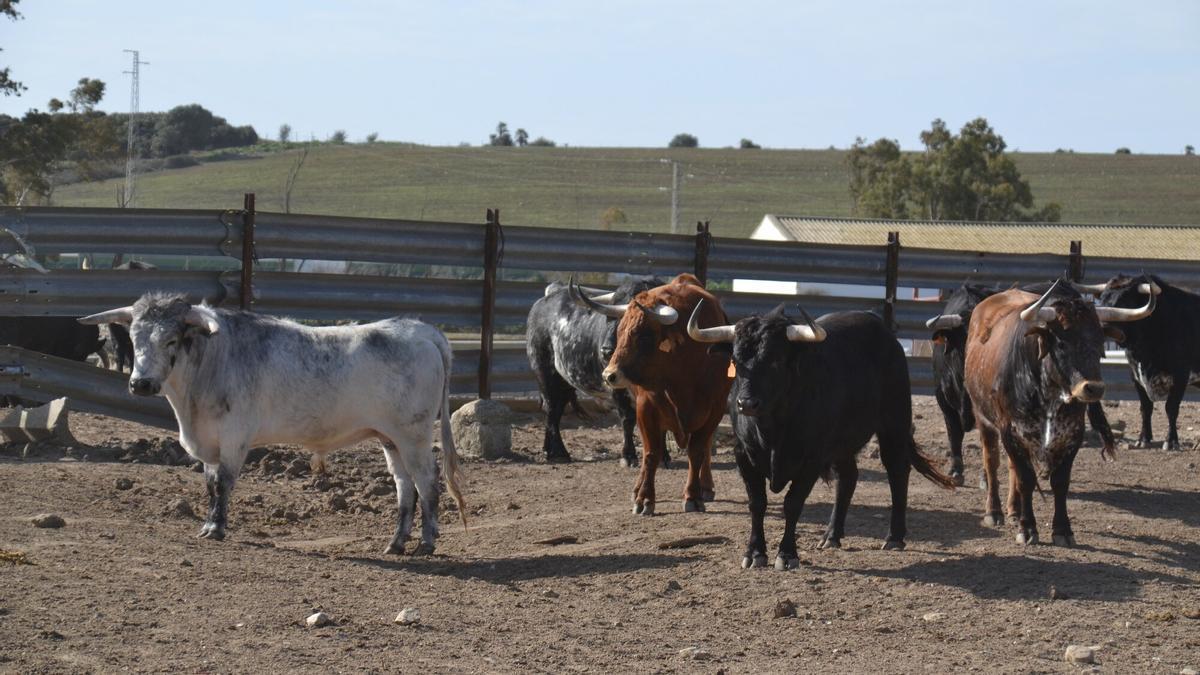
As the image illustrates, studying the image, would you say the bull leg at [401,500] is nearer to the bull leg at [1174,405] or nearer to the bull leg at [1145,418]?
the bull leg at [1174,405]

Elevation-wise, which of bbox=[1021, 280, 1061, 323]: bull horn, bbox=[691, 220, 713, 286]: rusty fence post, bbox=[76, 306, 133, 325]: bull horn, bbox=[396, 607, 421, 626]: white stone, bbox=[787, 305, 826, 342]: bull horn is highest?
bbox=[691, 220, 713, 286]: rusty fence post

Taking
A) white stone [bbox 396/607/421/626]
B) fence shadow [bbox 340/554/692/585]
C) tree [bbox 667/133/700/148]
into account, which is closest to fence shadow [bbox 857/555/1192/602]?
fence shadow [bbox 340/554/692/585]

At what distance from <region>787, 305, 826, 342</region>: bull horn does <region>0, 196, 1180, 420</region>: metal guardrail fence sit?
3.94 m

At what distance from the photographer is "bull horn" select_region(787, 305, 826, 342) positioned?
28.4 feet

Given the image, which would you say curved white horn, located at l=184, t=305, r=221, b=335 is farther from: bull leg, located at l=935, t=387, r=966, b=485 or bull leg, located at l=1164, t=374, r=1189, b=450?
bull leg, located at l=1164, t=374, r=1189, b=450

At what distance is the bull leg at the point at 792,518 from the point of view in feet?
28.3

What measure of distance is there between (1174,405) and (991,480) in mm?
5686

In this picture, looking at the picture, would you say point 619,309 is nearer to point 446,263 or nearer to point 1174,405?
point 446,263

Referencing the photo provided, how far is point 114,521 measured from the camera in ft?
30.8

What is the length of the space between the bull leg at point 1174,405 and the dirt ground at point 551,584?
323 cm

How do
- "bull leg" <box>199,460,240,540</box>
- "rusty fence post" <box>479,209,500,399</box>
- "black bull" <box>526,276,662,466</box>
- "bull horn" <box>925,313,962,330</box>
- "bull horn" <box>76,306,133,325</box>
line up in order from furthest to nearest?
"rusty fence post" <box>479,209,500,399</box>, "black bull" <box>526,276,662,466</box>, "bull horn" <box>925,313,962,330</box>, "bull horn" <box>76,306,133,325</box>, "bull leg" <box>199,460,240,540</box>

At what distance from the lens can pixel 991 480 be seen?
10.4m

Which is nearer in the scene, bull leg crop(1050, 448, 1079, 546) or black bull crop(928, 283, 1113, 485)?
bull leg crop(1050, 448, 1079, 546)

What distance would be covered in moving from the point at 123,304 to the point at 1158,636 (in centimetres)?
925
